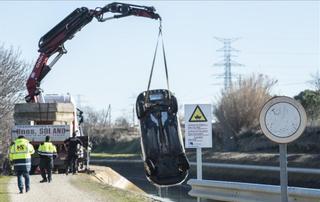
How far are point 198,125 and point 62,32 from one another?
1564 centimetres

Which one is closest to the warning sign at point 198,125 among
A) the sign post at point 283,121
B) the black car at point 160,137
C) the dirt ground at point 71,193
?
the black car at point 160,137

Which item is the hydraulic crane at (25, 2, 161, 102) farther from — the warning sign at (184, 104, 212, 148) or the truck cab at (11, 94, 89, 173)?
the warning sign at (184, 104, 212, 148)

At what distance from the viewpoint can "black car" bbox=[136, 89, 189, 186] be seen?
39.4 feet

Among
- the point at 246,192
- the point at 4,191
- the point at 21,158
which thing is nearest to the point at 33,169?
the point at 4,191

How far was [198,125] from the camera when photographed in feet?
49.5

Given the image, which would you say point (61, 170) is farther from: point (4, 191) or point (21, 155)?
point (21, 155)

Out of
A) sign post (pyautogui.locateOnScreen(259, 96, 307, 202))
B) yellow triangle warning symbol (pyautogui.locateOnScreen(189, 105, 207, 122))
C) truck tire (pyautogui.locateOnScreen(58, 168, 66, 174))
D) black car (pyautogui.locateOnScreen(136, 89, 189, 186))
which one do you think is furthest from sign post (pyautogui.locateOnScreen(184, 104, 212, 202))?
truck tire (pyautogui.locateOnScreen(58, 168, 66, 174))

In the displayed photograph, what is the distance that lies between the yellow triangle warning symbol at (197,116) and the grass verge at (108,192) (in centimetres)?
356

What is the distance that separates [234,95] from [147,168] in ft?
159

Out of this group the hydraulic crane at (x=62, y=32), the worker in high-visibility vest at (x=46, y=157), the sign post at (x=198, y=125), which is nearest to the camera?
the sign post at (x=198, y=125)

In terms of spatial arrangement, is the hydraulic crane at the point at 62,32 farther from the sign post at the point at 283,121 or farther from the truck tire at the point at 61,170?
the sign post at the point at 283,121

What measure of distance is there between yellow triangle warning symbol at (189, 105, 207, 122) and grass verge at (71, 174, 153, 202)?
356 cm

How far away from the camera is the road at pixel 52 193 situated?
17.8 meters

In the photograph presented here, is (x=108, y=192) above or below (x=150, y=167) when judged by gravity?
below
